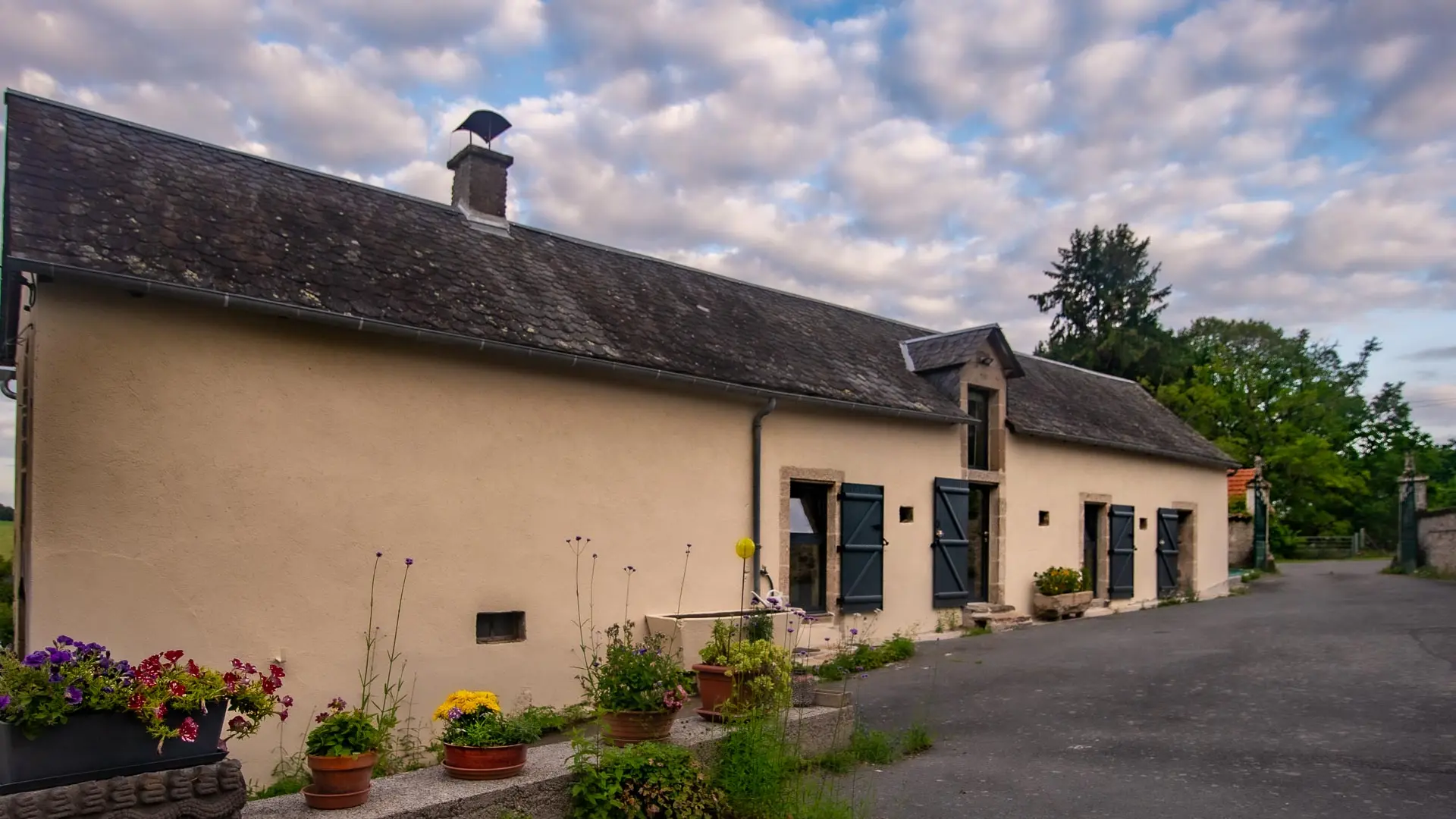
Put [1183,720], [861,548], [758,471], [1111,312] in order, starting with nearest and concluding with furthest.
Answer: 1. [1183,720]
2. [758,471]
3. [861,548]
4. [1111,312]

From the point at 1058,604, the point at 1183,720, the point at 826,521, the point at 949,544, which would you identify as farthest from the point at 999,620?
the point at 1183,720

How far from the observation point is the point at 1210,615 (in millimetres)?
15273

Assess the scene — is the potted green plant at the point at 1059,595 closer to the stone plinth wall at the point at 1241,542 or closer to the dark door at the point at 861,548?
the dark door at the point at 861,548

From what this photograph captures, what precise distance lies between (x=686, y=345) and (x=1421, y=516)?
2203 cm

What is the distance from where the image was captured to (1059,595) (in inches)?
587

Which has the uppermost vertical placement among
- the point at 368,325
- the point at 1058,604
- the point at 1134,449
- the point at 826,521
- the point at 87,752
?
the point at 368,325

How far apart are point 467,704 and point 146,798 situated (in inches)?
60.4

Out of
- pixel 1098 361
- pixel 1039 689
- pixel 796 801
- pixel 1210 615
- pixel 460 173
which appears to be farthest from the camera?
pixel 1098 361

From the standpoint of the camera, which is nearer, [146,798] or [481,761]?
[146,798]

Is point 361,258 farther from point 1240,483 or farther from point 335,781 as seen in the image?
point 1240,483

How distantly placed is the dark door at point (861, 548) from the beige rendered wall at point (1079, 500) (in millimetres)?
3266

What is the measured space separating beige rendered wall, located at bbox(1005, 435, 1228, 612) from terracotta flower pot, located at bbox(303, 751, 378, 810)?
12.0 metres

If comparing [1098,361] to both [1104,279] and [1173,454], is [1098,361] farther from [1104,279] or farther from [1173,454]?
[1173,454]

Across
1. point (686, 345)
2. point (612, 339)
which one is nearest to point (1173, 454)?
point (686, 345)
